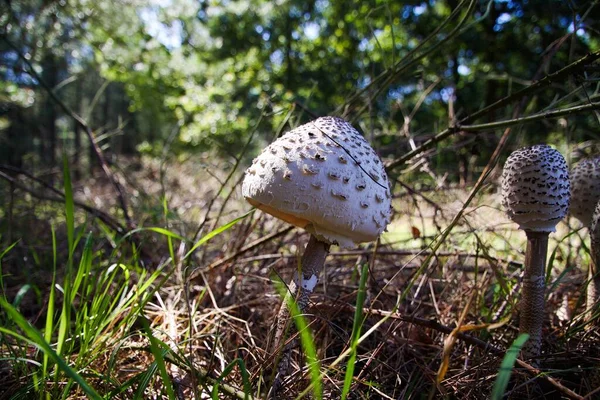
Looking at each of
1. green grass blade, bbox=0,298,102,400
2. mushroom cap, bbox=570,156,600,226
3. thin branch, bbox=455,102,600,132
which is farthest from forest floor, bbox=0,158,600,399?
thin branch, bbox=455,102,600,132

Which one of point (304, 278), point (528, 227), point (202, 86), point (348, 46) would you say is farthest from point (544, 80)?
point (202, 86)

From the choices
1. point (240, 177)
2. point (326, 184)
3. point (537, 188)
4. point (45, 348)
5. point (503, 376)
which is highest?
point (537, 188)

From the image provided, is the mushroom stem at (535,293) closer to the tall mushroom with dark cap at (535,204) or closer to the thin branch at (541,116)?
the tall mushroom with dark cap at (535,204)

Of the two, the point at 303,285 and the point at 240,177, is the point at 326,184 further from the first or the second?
the point at 240,177

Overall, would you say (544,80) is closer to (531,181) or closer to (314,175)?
(531,181)

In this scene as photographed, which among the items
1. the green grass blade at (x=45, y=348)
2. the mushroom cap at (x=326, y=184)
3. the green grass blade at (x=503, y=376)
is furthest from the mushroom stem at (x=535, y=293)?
the green grass blade at (x=45, y=348)

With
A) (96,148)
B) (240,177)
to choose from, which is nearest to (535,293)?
(240,177)
